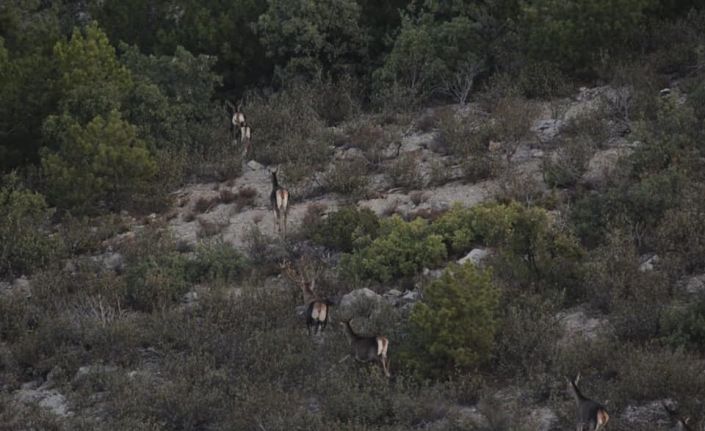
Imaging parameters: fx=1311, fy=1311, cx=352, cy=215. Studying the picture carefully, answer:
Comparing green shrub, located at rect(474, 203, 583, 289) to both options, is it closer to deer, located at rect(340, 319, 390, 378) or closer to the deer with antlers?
deer, located at rect(340, 319, 390, 378)

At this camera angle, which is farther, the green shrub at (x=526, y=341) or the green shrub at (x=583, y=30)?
the green shrub at (x=583, y=30)

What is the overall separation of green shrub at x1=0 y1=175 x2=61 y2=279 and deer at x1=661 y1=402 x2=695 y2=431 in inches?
381

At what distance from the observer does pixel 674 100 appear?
795 inches

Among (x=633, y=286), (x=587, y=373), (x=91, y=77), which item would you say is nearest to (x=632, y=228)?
(x=633, y=286)

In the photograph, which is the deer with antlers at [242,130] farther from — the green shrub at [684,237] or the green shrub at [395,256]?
the green shrub at [684,237]

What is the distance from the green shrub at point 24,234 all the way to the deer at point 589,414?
9.06m

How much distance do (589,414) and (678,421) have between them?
85cm

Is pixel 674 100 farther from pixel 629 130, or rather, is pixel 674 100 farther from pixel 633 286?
pixel 633 286

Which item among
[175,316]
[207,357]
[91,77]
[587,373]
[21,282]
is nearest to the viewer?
[587,373]

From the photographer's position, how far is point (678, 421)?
41.4 ft

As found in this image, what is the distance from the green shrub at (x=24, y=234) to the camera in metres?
19.0

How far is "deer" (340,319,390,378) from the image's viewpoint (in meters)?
14.6

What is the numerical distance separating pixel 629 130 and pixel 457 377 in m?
7.93

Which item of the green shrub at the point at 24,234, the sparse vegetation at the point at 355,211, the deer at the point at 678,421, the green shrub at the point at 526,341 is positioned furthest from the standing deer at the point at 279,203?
the deer at the point at 678,421
